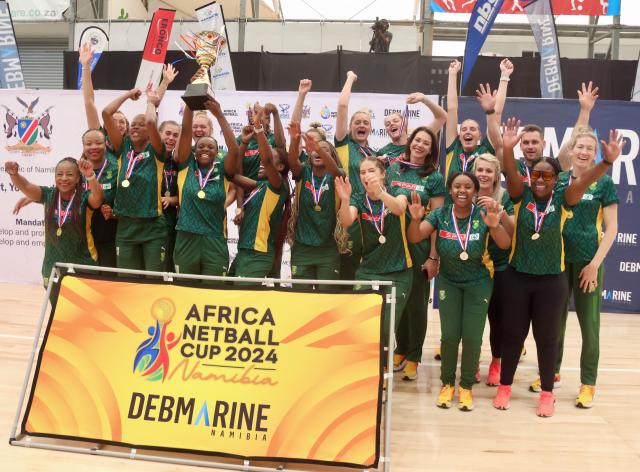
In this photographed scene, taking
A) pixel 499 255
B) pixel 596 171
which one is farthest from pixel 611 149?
pixel 499 255

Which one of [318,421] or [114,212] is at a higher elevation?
[114,212]

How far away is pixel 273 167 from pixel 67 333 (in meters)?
1.75

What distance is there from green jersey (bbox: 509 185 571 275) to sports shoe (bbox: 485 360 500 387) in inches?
40.6

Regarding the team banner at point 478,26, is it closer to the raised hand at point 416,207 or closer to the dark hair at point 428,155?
the dark hair at point 428,155

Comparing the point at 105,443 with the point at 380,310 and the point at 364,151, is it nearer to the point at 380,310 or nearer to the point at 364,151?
the point at 380,310

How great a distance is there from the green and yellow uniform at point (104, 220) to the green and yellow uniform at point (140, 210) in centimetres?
7

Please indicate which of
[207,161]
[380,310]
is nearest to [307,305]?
[380,310]

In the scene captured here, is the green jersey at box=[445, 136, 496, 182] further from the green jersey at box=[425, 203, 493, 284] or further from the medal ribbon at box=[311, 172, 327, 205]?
the medal ribbon at box=[311, 172, 327, 205]

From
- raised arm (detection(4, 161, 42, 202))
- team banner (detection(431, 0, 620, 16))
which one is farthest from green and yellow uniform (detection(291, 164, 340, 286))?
team banner (detection(431, 0, 620, 16))

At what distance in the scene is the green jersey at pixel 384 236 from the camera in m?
4.20

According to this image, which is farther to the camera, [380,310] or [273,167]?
[273,167]

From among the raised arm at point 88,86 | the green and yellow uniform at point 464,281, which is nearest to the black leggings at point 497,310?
the green and yellow uniform at point 464,281

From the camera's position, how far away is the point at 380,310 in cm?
325

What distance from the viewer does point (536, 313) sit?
13.6 ft
